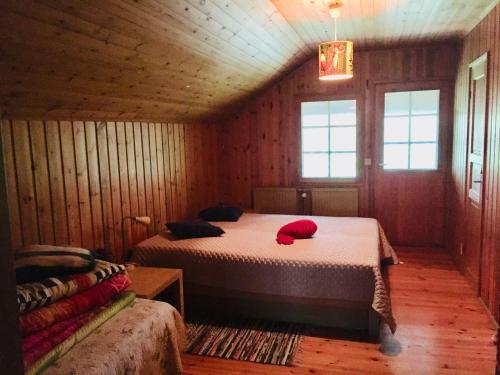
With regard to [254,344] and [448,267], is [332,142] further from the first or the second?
[254,344]

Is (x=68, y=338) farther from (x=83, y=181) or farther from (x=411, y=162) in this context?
(x=411, y=162)

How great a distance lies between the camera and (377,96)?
4.79 meters

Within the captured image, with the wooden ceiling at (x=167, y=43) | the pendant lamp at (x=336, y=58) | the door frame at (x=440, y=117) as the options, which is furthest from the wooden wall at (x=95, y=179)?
the door frame at (x=440, y=117)

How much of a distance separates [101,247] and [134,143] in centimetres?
93

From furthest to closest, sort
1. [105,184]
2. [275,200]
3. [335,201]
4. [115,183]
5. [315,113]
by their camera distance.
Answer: [275,200], [315,113], [335,201], [115,183], [105,184]

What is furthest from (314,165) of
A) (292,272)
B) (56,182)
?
(56,182)

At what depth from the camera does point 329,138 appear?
5035 mm

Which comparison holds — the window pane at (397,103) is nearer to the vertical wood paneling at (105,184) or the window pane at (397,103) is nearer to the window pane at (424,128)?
the window pane at (424,128)

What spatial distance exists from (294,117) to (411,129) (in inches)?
54.9

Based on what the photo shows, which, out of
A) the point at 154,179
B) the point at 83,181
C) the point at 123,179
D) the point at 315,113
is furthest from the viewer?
the point at 315,113

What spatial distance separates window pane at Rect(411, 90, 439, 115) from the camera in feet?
15.3

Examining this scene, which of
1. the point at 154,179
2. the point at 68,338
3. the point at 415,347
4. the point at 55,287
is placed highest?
the point at 154,179

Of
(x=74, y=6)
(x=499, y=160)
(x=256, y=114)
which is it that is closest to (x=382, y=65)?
(x=256, y=114)

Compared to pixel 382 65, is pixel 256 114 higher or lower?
lower
